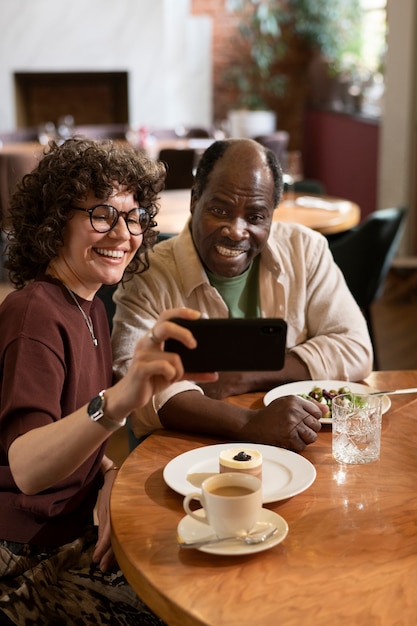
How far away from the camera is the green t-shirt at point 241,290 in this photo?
6.35 feet

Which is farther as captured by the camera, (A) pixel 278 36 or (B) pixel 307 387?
(A) pixel 278 36

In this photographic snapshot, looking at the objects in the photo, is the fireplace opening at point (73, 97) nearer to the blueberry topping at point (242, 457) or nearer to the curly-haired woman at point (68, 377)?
the curly-haired woman at point (68, 377)

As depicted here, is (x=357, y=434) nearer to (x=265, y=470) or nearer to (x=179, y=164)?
(x=265, y=470)

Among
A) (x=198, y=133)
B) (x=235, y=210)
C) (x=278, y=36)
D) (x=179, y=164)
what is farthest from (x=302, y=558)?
(x=278, y=36)

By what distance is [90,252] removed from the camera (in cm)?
147

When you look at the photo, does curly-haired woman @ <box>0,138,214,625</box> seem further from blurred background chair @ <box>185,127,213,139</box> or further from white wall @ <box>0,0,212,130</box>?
white wall @ <box>0,0,212,130</box>

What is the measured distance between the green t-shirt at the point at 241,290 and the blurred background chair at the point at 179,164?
308cm

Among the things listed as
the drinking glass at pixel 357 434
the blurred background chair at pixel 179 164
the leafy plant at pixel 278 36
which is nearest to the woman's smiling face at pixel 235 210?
the drinking glass at pixel 357 434

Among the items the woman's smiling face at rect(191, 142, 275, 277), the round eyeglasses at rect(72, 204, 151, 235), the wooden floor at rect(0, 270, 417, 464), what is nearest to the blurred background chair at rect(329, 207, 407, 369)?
the wooden floor at rect(0, 270, 417, 464)

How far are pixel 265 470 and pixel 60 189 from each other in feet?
2.00

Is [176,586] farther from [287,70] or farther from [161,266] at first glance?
[287,70]

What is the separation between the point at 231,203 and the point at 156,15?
7.23 meters

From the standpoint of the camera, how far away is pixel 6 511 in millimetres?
1380

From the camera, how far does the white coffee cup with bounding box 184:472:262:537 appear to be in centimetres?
Result: 107
